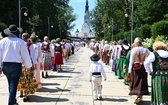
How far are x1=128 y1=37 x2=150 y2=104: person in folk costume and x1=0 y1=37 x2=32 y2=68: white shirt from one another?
3.04 meters

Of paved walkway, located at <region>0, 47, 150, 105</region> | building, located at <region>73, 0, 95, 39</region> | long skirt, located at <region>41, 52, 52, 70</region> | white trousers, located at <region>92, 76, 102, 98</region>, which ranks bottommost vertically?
paved walkway, located at <region>0, 47, 150, 105</region>

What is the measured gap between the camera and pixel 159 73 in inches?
293

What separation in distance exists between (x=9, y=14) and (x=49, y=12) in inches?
345

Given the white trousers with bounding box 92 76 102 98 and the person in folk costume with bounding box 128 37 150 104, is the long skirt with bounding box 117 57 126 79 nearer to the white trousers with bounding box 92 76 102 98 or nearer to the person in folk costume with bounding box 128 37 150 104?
the white trousers with bounding box 92 76 102 98

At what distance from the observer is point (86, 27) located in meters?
157

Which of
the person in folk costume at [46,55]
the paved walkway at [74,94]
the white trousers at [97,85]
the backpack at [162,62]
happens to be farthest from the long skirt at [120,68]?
the backpack at [162,62]

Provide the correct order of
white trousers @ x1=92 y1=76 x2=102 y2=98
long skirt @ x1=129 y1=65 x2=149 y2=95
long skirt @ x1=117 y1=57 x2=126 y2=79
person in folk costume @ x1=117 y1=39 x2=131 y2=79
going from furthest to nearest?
1. long skirt @ x1=117 y1=57 x2=126 y2=79
2. person in folk costume @ x1=117 y1=39 x2=131 y2=79
3. white trousers @ x1=92 y1=76 x2=102 y2=98
4. long skirt @ x1=129 y1=65 x2=149 y2=95

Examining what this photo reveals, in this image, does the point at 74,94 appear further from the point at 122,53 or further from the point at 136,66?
the point at 122,53

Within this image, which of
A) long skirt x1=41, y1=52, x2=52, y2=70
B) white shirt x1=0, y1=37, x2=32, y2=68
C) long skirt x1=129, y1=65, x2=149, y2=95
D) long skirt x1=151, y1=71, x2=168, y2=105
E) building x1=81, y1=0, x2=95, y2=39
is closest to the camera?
long skirt x1=151, y1=71, x2=168, y2=105

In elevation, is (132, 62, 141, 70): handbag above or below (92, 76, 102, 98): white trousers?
above

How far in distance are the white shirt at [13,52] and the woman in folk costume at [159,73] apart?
273 centimetres

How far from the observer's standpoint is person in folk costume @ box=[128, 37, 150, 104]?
9.09 m

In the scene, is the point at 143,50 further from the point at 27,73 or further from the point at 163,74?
the point at 27,73

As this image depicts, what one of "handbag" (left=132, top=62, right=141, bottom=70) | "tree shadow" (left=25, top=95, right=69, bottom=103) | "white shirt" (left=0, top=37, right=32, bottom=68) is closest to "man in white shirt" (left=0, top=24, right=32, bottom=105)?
"white shirt" (left=0, top=37, right=32, bottom=68)
